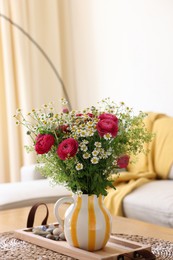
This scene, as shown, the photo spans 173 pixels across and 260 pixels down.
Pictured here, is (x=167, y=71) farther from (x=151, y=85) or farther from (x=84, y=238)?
(x=84, y=238)

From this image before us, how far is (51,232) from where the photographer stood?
2.04 meters

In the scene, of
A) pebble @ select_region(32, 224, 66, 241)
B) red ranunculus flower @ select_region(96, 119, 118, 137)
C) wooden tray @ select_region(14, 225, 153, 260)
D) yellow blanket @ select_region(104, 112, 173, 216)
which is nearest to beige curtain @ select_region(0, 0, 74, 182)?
yellow blanket @ select_region(104, 112, 173, 216)

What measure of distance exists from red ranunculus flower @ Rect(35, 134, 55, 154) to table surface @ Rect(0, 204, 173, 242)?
65 centimetres

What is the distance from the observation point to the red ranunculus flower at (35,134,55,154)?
5.51 ft

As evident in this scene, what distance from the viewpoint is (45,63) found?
4.96 metres

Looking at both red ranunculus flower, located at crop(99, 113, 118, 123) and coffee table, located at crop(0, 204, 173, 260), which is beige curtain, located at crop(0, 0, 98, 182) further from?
red ranunculus flower, located at crop(99, 113, 118, 123)

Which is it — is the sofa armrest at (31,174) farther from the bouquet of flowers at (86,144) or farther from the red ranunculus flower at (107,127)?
the red ranunculus flower at (107,127)

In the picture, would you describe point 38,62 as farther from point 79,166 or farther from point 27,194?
point 79,166

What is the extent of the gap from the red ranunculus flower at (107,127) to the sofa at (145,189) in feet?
4.66

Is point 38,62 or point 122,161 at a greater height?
point 38,62

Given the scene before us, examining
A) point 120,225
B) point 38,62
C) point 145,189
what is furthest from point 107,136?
point 38,62

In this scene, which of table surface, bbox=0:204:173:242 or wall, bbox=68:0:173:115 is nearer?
table surface, bbox=0:204:173:242

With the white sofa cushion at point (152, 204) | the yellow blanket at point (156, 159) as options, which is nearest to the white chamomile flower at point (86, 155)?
the white sofa cushion at point (152, 204)

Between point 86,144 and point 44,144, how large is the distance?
0.13 metres
